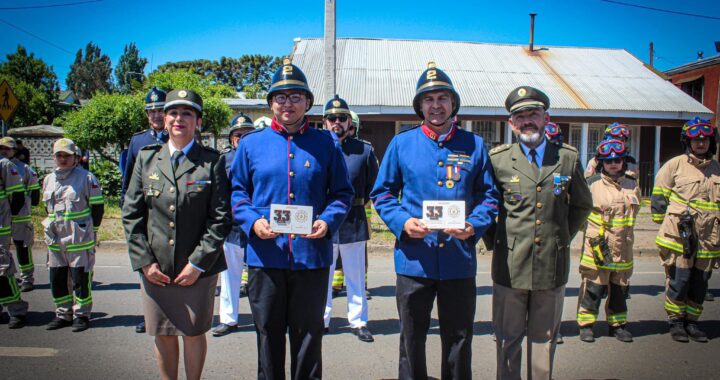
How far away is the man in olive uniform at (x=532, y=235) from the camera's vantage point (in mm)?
3541

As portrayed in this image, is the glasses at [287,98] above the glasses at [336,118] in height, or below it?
below

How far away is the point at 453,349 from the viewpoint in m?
3.28

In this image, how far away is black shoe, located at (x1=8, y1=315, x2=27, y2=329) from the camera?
17.6 ft

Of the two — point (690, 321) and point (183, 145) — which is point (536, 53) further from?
point (183, 145)

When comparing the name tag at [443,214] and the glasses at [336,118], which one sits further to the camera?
the glasses at [336,118]

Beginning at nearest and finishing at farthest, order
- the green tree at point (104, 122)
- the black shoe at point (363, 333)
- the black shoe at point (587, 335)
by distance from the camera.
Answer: the black shoe at point (363, 333) < the black shoe at point (587, 335) < the green tree at point (104, 122)

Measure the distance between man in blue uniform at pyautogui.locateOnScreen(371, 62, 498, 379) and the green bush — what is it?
631 inches

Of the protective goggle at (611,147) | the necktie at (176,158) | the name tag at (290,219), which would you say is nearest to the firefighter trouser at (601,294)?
the protective goggle at (611,147)

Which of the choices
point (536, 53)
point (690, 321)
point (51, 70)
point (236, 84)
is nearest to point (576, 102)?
point (536, 53)

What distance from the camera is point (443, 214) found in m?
3.16

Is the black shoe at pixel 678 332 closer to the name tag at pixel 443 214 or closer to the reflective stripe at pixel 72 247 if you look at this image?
the name tag at pixel 443 214

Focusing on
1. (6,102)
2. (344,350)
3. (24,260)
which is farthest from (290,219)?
(6,102)

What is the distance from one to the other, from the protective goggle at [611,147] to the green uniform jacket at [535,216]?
1662 mm

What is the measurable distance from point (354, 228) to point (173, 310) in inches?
90.3
